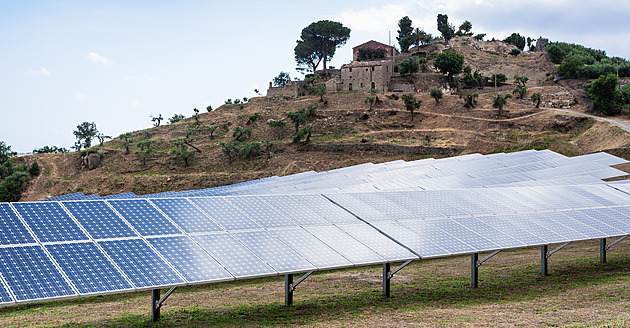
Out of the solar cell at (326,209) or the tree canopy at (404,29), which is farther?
the tree canopy at (404,29)

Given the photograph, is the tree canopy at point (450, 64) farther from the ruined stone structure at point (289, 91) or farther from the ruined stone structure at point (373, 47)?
the ruined stone structure at point (289, 91)

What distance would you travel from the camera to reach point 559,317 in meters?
16.8

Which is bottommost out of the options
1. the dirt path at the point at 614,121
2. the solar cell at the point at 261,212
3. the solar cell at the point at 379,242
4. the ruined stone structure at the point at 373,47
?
the solar cell at the point at 379,242

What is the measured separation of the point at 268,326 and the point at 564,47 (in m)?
137

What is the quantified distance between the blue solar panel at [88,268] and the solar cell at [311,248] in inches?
218

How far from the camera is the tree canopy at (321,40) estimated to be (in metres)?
137

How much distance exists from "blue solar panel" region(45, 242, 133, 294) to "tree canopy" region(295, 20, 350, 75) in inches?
4878

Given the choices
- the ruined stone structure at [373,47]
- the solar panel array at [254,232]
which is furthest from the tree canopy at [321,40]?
the solar panel array at [254,232]

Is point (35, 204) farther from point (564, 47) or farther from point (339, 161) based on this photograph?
point (564, 47)

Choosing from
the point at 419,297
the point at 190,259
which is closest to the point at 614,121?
the point at 419,297

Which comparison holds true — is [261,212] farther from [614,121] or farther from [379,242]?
[614,121]

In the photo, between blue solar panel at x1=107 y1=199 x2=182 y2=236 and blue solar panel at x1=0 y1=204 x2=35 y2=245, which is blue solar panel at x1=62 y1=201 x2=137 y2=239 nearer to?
blue solar panel at x1=107 y1=199 x2=182 y2=236

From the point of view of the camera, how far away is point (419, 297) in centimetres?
2138

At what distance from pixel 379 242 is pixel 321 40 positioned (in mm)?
123395
